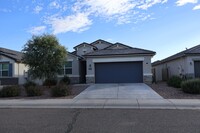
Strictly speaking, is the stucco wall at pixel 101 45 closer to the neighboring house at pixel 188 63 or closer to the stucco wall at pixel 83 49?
the stucco wall at pixel 83 49

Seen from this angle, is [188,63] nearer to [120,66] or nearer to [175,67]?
[175,67]

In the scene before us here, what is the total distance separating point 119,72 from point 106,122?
1951cm

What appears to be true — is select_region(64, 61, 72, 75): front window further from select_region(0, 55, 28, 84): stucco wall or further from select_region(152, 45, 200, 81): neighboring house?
select_region(152, 45, 200, 81): neighboring house

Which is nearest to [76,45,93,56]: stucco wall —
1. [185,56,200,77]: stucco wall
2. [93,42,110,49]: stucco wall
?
[93,42,110,49]: stucco wall

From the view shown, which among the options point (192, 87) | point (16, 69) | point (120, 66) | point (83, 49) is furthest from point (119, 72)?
point (16, 69)

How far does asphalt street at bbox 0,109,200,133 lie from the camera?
902cm

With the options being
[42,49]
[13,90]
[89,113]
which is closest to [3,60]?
[42,49]

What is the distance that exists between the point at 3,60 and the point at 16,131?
2599 cm

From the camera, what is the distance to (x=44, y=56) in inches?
1011

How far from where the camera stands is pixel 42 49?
25906 mm

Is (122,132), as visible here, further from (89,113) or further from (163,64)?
(163,64)

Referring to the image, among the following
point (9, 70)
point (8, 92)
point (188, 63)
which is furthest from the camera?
point (9, 70)

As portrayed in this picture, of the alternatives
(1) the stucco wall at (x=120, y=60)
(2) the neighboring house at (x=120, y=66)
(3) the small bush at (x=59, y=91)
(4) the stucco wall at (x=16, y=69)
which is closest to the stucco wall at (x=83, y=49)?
(2) the neighboring house at (x=120, y=66)

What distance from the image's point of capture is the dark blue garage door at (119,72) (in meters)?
29.5
